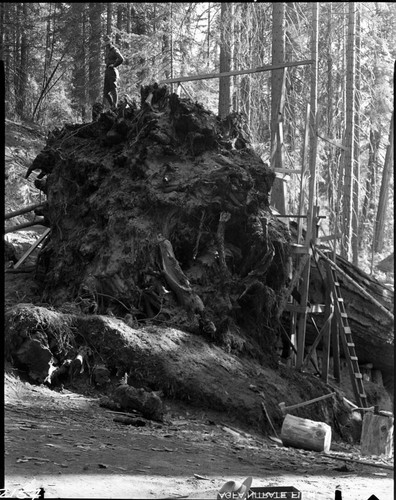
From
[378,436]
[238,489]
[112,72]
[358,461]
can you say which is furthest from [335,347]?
[238,489]

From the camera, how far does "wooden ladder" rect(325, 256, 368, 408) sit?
10953 mm

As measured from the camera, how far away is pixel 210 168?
32.5 feet

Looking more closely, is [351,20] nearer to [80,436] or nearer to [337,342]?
[337,342]

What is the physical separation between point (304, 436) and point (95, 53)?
1456 centimetres

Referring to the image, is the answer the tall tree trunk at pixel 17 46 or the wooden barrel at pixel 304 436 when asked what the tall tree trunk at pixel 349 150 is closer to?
the tall tree trunk at pixel 17 46

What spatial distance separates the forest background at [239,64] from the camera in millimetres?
14898

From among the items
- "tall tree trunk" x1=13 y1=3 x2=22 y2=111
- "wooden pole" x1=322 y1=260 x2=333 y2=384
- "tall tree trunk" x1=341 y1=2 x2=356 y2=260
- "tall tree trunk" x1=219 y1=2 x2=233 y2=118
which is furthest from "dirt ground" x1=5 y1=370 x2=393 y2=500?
"tall tree trunk" x1=13 y1=3 x2=22 y2=111

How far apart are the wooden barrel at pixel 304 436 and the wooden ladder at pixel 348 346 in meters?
3.23

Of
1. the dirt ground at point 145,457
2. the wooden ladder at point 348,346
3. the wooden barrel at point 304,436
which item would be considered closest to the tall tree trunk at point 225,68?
the wooden ladder at point 348,346

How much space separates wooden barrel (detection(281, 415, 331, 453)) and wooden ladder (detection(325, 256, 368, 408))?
323 centimetres

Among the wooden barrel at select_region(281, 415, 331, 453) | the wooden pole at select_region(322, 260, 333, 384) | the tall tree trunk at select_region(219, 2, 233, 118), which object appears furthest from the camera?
the tall tree trunk at select_region(219, 2, 233, 118)

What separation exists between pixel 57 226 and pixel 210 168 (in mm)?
2618

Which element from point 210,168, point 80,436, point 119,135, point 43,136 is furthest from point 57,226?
point 43,136

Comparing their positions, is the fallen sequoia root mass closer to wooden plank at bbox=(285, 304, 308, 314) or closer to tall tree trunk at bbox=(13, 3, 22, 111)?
wooden plank at bbox=(285, 304, 308, 314)
